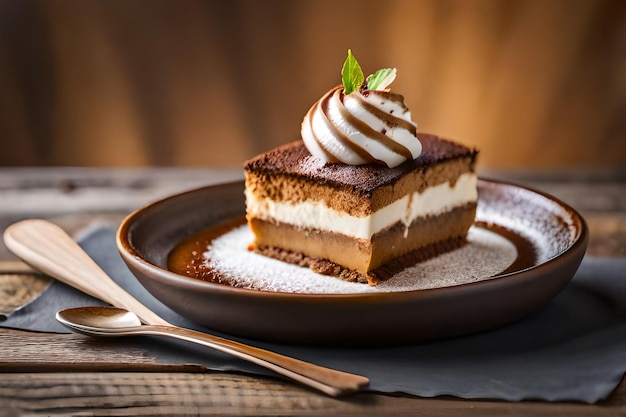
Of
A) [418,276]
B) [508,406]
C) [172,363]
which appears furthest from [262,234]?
[508,406]

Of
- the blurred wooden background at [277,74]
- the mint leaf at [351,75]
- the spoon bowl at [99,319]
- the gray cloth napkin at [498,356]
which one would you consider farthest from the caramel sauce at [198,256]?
the blurred wooden background at [277,74]

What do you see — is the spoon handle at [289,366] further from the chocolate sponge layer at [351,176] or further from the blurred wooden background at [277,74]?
the blurred wooden background at [277,74]

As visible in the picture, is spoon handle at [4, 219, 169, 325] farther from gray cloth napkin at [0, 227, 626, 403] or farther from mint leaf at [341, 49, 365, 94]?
mint leaf at [341, 49, 365, 94]

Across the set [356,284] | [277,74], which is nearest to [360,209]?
[356,284]

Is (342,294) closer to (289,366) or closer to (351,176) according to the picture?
(289,366)

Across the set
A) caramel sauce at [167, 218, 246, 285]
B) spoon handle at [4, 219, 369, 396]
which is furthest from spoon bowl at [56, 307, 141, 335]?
caramel sauce at [167, 218, 246, 285]
